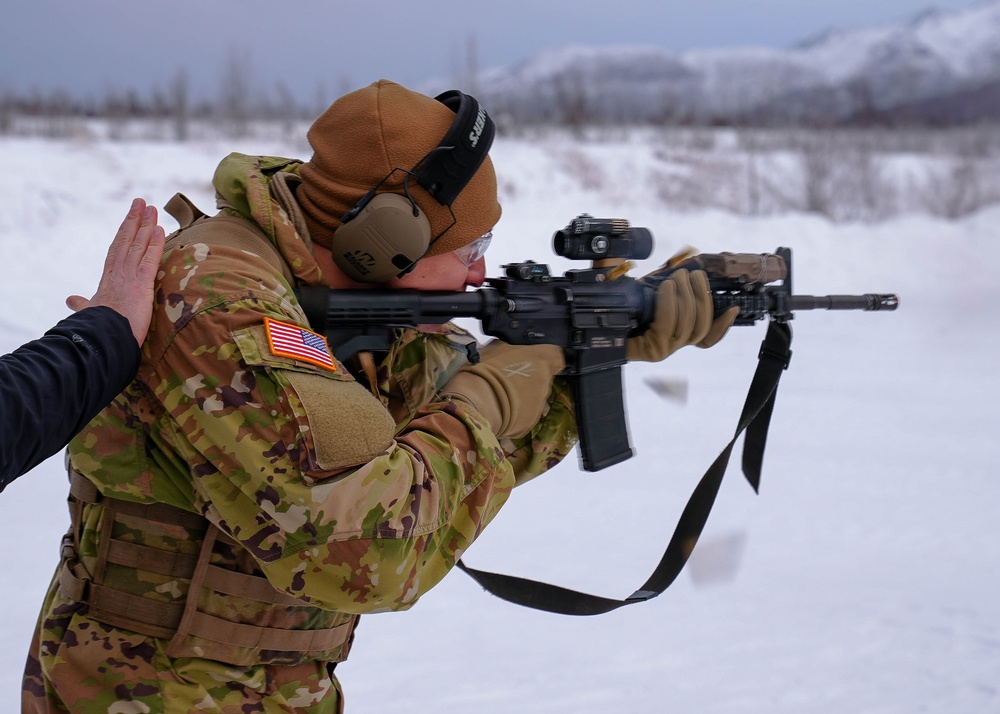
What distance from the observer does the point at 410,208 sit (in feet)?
5.31

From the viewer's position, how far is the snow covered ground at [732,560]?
3189 mm

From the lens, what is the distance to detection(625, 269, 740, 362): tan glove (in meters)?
2.34

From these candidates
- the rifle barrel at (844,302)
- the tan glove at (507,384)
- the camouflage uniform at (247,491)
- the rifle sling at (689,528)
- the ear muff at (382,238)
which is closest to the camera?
the camouflage uniform at (247,491)

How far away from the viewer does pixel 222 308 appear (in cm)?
135

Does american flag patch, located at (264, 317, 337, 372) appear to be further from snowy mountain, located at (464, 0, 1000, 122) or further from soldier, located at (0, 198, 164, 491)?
snowy mountain, located at (464, 0, 1000, 122)

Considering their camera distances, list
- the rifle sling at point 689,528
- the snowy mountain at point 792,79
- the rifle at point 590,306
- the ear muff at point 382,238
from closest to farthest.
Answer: the ear muff at point 382,238, the rifle at point 590,306, the rifle sling at point 689,528, the snowy mountain at point 792,79

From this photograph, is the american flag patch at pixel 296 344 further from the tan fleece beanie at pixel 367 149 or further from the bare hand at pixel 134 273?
the tan fleece beanie at pixel 367 149

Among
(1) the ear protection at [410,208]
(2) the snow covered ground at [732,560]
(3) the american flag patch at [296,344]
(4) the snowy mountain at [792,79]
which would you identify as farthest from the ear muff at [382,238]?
(4) the snowy mountain at [792,79]

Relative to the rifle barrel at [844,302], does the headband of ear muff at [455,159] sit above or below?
above

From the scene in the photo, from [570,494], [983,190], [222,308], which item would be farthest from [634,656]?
[983,190]

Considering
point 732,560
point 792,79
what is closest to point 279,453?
point 732,560

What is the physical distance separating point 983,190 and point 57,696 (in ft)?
50.9

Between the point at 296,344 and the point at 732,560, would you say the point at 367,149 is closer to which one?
the point at 296,344

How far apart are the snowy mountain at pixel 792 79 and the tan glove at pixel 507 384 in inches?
557
